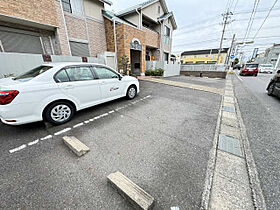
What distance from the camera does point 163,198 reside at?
1329 mm

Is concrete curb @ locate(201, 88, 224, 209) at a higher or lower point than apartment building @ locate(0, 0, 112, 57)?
lower

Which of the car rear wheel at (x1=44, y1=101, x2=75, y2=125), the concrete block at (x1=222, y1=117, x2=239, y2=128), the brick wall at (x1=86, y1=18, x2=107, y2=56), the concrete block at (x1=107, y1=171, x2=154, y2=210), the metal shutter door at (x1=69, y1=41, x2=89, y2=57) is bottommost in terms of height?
the concrete block at (x1=222, y1=117, x2=239, y2=128)

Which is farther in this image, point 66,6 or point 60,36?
point 66,6

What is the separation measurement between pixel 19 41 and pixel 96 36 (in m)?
4.66

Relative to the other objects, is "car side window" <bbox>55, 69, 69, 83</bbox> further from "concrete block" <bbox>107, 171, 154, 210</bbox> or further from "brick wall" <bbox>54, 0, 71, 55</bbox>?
"brick wall" <bbox>54, 0, 71, 55</bbox>

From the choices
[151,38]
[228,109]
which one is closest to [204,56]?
[151,38]

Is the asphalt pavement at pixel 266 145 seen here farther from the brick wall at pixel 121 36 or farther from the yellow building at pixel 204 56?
the yellow building at pixel 204 56

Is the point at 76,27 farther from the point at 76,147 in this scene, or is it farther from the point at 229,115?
the point at 229,115

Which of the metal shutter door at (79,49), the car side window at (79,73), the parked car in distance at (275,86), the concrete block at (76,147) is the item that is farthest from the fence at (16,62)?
the parked car in distance at (275,86)

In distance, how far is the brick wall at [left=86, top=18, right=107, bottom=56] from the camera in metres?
8.35

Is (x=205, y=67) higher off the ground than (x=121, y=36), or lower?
lower

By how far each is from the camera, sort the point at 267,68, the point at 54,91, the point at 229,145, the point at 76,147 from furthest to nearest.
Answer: the point at 267,68, the point at 54,91, the point at 229,145, the point at 76,147

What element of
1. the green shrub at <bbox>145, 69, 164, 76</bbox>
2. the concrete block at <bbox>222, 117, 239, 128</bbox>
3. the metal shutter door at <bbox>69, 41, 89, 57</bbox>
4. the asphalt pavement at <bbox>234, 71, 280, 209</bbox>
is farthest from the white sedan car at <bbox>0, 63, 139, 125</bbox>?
the green shrub at <bbox>145, 69, 164, 76</bbox>

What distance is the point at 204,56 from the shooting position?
43281 mm
